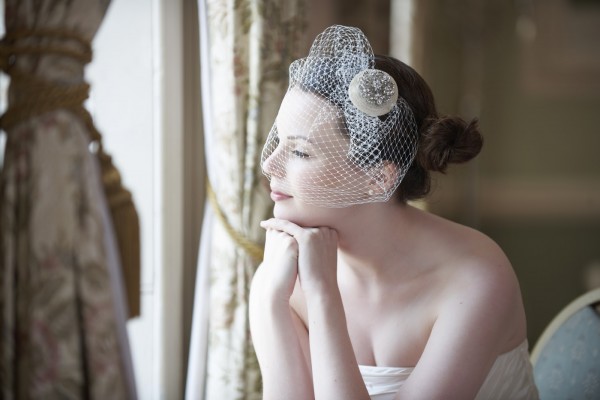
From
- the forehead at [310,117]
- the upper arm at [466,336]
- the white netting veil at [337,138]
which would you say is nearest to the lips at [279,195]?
the white netting veil at [337,138]

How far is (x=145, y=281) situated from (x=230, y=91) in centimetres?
82

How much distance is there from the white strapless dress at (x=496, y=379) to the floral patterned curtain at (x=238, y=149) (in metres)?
0.61

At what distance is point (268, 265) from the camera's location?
136 cm

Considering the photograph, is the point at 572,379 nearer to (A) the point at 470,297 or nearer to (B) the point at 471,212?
(A) the point at 470,297

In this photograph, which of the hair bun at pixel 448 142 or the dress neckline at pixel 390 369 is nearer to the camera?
the hair bun at pixel 448 142

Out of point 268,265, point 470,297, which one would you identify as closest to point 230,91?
point 268,265

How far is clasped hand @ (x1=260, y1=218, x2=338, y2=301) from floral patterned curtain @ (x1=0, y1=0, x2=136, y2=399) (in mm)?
578

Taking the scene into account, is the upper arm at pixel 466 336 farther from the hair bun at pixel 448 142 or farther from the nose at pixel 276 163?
the nose at pixel 276 163

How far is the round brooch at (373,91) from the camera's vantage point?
1.15m

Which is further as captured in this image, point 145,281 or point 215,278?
point 145,281

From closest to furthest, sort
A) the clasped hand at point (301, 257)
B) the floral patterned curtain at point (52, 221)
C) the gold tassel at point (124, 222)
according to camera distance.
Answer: the clasped hand at point (301, 257), the floral patterned curtain at point (52, 221), the gold tassel at point (124, 222)

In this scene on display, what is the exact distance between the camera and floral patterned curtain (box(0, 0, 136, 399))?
5.16 feet

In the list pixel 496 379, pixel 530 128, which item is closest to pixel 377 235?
pixel 496 379

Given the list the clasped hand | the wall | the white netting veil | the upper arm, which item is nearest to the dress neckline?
the upper arm
